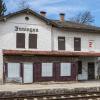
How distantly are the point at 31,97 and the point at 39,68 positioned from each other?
2083 cm

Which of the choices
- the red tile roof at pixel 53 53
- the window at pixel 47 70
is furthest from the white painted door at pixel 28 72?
the window at pixel 47 70

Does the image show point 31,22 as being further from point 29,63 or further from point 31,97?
point 31,97

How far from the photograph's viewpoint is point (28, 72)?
134 ft

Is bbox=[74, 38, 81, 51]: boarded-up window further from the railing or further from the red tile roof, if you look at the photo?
the railing

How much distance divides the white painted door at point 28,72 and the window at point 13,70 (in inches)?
29.1

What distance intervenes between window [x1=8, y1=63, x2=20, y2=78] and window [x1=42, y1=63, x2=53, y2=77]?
8.91ft

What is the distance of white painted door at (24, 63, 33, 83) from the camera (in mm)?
40750

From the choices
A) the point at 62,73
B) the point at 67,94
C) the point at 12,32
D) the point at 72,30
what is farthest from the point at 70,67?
the point at 67,94

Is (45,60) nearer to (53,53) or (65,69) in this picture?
(53,53)

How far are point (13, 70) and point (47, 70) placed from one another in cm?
370

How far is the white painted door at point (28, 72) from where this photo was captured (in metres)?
40.8

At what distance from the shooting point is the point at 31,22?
4241cm

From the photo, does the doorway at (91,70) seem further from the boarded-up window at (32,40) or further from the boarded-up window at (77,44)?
the boarded-up window at (32,40)

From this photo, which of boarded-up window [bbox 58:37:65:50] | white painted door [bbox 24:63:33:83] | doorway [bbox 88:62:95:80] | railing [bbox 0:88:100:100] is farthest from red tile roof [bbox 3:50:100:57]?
railing [bbox 0:88:100:100]
